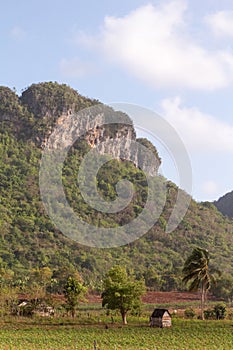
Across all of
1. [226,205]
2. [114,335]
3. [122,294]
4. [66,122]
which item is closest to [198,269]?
[122,294]

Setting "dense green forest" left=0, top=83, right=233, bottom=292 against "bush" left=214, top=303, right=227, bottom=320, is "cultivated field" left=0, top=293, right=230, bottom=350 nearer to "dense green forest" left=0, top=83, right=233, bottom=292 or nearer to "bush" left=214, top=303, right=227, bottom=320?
"bush" left=214, top=303, right=227, bottom=320

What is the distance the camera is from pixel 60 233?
9788 centimetres

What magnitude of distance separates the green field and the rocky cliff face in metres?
84.0

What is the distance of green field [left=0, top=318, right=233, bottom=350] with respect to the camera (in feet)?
103

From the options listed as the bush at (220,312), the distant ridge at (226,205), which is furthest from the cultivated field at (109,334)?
the distant ridge at (226,205)

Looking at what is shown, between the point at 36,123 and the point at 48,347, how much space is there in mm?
98715

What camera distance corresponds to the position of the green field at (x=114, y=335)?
31.2 meters

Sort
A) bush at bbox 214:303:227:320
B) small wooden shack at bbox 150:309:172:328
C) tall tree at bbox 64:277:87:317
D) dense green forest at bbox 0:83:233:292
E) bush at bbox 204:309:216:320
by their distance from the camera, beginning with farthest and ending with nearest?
dense green forest at bbox 0:83:233:292
bush at bbox 204:309:216:320
bush at bbox 214:303:227:320
tall tree at bbox 64:277:87:317
small wooden shack at bbox 150:309:172:328

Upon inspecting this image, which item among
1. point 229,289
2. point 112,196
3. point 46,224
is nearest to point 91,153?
point 112,196

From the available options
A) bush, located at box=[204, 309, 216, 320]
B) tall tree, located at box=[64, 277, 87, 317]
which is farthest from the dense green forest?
bush, located at box=[204, 309, 216, 320]

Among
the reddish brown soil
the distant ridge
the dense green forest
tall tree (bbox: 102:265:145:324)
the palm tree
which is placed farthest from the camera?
the distant ridge

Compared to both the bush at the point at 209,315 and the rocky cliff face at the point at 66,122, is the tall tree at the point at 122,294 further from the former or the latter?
the rocky cliff face at the point at 66,122

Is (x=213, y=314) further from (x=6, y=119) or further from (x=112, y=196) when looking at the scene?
(x=6, y=119)

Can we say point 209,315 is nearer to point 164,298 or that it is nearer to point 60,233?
point 164,298
